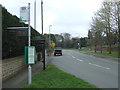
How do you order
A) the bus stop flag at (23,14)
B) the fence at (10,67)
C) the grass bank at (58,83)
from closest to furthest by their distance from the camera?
the grass bank at (58,83) < the bus stop flag at (23,14) < the fence at (10,67)

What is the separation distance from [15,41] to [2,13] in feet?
8.46

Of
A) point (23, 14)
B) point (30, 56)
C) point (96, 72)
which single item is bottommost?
point (96, 72)

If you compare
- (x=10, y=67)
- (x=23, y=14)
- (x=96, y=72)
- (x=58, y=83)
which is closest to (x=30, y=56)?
(x=58, y=83)

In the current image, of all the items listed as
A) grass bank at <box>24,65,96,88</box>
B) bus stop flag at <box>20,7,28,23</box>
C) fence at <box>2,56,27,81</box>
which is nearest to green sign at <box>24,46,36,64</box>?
grass bank at <box>24,65,96,88</box>

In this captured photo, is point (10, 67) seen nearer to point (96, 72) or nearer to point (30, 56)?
point (30, 56)

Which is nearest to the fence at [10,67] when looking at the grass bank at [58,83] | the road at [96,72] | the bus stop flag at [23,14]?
the grass bank at [58,83]

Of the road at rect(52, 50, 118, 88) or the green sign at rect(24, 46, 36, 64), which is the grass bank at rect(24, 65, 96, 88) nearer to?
the road at rect(52, 50, 118, 88)

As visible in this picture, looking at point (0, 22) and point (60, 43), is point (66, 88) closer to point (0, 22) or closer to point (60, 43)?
point (0, 22)

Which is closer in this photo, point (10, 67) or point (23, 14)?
point (23, 14)

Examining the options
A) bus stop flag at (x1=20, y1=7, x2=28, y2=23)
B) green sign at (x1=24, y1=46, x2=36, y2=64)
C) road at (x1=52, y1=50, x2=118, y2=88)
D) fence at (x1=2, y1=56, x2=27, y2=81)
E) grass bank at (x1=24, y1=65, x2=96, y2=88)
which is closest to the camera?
grass bank at (x1=24, y1=65, x2=96, y2=88)

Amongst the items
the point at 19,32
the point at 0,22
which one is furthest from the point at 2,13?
the point at 19,32

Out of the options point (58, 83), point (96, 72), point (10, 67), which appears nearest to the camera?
point (58, 83)

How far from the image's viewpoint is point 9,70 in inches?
346

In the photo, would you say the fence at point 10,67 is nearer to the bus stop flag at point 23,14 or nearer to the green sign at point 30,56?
the green sign at point 30,56
